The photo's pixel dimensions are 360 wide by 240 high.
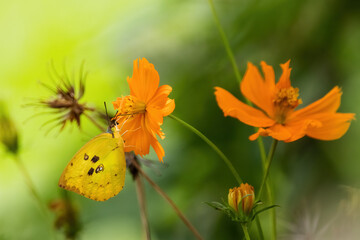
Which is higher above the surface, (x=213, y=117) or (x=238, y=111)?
(x=238, y=111)

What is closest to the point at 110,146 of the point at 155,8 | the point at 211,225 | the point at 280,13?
the point at 211,225

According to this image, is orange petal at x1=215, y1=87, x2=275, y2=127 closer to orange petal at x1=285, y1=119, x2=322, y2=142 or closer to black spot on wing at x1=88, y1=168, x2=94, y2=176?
orange petal at x1=285, y1=119, x2=322, y2=142

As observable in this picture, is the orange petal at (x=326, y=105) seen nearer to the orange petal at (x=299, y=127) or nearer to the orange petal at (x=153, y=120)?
the orange petal at (x=299, y=127)

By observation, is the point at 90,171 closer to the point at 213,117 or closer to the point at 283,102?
the point at 283,102

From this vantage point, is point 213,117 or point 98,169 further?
point 213,117

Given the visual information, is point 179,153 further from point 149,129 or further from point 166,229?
point 149,129

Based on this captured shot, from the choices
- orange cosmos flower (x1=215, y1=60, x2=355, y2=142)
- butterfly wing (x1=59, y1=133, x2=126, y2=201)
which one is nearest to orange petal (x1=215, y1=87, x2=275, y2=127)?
orange cosmos flower (x1=215, y1=60, x2=355, y2=142)

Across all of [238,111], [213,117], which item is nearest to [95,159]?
[238,111]
